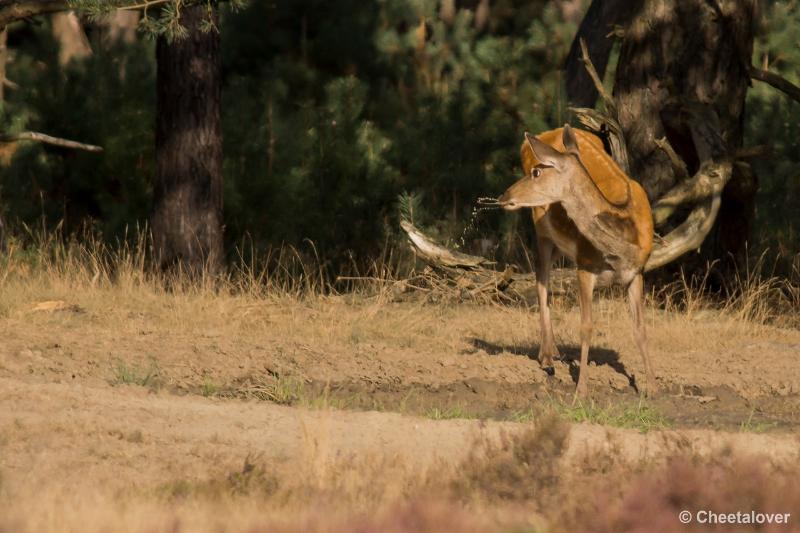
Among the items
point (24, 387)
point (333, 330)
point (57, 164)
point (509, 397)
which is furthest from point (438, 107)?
point (24, 387)

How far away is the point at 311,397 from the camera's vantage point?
9.74 meters

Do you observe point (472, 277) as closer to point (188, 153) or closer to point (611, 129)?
point (611, 129)

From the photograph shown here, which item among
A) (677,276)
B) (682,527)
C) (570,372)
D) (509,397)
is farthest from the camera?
(677,276)

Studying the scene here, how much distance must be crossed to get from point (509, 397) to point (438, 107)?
7.65m

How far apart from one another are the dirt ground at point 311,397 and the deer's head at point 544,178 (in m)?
1.35

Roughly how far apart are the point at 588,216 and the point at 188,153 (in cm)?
590

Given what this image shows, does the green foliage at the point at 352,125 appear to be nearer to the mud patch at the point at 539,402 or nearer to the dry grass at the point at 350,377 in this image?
the dry grass at the point at 350,377

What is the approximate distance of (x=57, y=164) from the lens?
1666cm

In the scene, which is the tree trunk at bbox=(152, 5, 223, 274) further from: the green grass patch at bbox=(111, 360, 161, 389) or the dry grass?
the green grass patch at bbox=(111, 360, 161, 389)

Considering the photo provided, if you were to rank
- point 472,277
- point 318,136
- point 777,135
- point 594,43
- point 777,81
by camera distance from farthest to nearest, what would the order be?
1. point 777,135
2. point 594,43
3. point 318,136
4. point 777,81
5. point 472,277

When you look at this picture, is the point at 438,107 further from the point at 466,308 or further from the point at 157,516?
the point at 157,516

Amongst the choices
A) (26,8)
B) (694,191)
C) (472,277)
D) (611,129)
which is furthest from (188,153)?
(694,191)

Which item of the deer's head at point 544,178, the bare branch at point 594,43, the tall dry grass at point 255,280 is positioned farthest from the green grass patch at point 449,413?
the bare branch at point 594,43

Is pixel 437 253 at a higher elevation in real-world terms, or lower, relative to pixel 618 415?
lower
